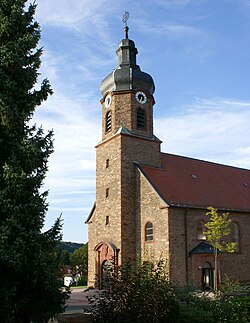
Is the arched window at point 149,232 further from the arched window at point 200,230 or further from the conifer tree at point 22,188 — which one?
the conifer tree at point 22,188

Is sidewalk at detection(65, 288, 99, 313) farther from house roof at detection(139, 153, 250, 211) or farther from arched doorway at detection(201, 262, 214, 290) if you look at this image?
house roof at detection(139, 153, 250, 211)

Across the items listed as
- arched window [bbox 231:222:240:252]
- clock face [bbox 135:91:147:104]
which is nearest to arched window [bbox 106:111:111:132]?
clock face [bbox 135:91:147:104]

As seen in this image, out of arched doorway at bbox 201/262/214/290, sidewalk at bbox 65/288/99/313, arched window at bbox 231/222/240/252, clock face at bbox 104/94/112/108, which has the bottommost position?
sidewalk at bbox 65/288/99/313

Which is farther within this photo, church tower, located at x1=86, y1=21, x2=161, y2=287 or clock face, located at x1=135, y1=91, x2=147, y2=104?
clock face, located at x1=135, y1=91, x2=147, y2=104

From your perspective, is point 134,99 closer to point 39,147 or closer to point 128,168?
point 128,168

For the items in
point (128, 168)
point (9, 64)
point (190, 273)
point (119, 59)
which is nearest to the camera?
point (9, 64)

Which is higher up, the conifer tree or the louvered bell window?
the louvered bell window

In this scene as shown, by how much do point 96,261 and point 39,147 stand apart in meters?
19.8

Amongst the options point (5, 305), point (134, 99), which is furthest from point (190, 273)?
point (5, 305)

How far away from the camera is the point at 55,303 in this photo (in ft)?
33.1

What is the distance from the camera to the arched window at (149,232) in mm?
26266

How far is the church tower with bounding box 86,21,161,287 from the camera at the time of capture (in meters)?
27.3

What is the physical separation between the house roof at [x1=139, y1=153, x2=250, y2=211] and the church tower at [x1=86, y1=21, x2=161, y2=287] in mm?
1546

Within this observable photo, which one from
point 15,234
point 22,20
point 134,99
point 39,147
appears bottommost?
point 15,234
